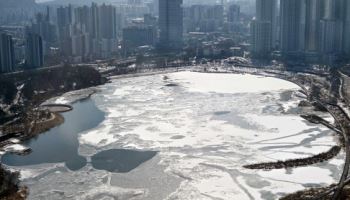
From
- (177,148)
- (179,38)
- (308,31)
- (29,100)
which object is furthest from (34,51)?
(308,31)

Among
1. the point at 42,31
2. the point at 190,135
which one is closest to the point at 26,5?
the point at 42,31

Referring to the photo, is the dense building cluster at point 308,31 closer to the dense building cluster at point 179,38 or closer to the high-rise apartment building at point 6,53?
the dense building cluster at point 179,38

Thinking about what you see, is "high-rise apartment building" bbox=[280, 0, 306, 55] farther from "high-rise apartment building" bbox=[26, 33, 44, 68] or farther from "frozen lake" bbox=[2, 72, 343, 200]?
"high-rise apartment building" bbox=[26, 33, 44, 68]

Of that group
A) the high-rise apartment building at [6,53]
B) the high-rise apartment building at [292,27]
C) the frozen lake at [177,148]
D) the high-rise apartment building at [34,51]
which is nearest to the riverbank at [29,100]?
the frozen lake at [177,148]

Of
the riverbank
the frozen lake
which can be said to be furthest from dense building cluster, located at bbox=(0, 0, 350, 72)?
the frozen lake

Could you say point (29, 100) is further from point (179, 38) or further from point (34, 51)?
point (179, 38)

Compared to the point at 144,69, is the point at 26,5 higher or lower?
higher

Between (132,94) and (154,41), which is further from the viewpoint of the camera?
(154,41)

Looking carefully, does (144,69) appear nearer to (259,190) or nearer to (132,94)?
(132,94)
